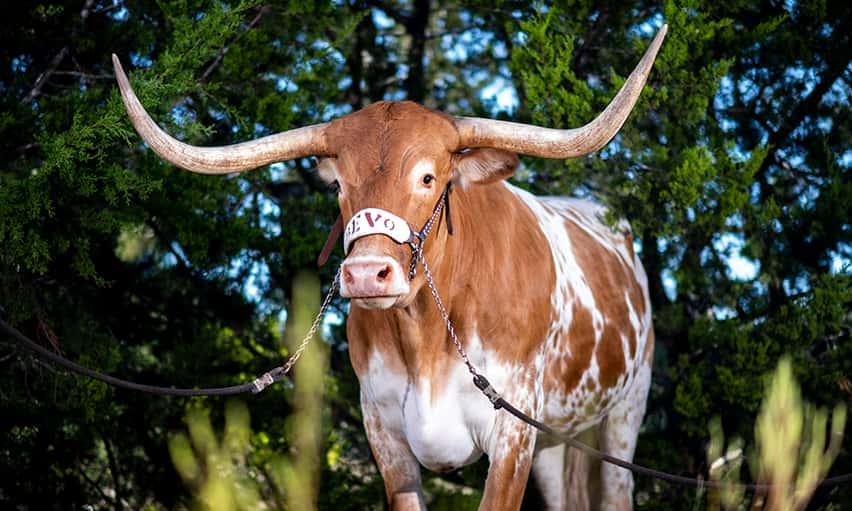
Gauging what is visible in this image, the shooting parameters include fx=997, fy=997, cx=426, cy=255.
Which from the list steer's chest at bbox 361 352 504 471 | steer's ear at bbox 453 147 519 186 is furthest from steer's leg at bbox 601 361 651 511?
steer's ear at bbox 453 147 519 186

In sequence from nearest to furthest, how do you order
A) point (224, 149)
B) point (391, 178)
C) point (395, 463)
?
1. point (391, 178)
2. point (224, 149)
3. point (395, 463)

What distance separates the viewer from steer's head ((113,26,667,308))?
11.3ft

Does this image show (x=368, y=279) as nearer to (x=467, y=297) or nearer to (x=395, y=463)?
(x=467, y=297)

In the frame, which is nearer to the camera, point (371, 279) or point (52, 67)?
point (371, 279)

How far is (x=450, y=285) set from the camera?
4.09 metres

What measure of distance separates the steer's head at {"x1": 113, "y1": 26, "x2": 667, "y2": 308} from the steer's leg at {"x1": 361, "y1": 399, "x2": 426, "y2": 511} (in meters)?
0.85

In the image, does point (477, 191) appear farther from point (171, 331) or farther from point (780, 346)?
point (171, 331)

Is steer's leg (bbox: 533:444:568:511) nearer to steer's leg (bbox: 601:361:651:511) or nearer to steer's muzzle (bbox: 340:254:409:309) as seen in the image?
steer's leg (bbox: 601:361:651:511)

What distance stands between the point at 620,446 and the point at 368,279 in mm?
2868

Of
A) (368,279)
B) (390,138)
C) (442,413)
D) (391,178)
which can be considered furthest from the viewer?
(442,413)

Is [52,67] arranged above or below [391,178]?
above

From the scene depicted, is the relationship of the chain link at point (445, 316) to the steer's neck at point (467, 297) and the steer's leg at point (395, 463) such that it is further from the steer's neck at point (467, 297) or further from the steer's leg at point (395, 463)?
the steer's leg at point (395, 463)

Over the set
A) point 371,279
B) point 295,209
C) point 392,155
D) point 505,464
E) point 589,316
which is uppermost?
point 295,209

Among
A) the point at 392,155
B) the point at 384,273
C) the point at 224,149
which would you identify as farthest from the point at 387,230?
the point at 224,149
